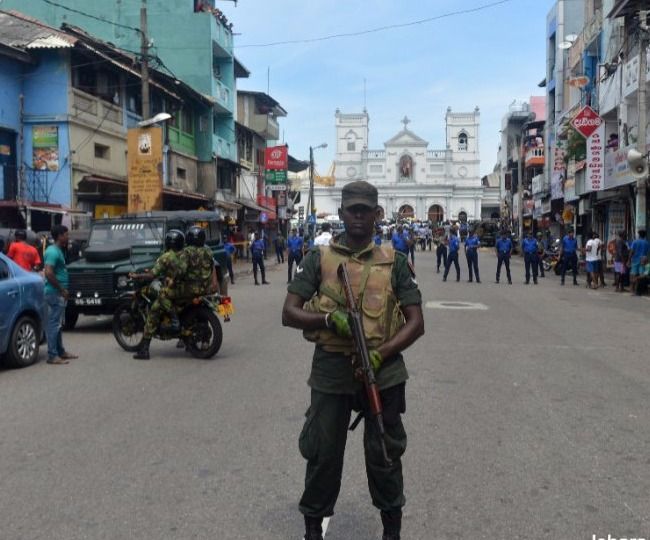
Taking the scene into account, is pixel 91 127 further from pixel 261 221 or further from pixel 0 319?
pixel 261 221

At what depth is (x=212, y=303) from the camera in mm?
9812

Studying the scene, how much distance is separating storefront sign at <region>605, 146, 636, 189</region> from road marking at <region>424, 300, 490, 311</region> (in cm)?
780

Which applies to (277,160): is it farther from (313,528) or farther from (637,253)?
(313,528)

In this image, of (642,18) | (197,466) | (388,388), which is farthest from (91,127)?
(388,388)

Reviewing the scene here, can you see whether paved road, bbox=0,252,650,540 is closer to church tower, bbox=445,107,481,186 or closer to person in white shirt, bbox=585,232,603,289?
person in white shirt, bbox=585,232,603,289

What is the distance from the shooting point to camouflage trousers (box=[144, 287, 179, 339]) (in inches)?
381

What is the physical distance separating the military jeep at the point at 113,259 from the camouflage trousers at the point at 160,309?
1.49 metres

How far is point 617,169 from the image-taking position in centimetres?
2350

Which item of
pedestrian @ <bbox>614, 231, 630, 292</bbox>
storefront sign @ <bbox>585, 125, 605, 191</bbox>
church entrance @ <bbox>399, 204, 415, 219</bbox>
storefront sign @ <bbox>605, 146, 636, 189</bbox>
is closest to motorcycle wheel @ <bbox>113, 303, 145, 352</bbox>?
pedestrian @ <bbox>614, 231, 630, 292</bbox>

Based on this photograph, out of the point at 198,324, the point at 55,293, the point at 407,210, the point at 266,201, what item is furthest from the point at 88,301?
the point at 407,210

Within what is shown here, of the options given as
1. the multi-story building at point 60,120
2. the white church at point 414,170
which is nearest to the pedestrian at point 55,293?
the multi-story building at point 60,120

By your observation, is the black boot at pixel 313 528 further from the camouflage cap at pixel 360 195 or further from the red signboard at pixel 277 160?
the red signboard at pixel 277 160

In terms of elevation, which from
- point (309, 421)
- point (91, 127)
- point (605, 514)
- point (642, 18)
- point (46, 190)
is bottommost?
point (605, 514)

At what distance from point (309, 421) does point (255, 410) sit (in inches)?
130
